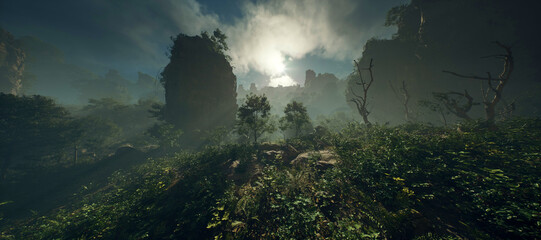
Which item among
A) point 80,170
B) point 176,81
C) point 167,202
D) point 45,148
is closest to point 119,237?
point 167,202

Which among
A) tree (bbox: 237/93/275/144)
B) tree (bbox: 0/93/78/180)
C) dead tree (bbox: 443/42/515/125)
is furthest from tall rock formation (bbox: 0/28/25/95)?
dead tree (bbox: 443/42/515/125)

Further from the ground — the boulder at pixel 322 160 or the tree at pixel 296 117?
the tree at pixel 296 117

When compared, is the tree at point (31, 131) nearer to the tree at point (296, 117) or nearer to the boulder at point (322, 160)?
the tree at point (296, 117)

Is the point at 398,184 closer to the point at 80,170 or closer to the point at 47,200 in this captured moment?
the point at 47,200

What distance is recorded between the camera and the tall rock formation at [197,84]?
27.7 metres

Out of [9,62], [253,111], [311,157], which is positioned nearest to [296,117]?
[253,111]

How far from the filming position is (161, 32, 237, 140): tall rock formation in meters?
27.7

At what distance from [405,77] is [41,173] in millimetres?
64523

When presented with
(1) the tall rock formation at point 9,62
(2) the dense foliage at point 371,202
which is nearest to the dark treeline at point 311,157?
(2) the dense foliage at point 371,202

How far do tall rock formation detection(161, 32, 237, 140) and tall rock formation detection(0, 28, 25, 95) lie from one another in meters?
59.0

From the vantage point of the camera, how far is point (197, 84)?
29.4 m

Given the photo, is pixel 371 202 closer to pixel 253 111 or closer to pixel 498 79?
pixel 253 111

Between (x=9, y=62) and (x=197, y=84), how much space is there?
235 ft

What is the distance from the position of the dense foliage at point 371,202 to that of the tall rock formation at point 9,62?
7946 cm
